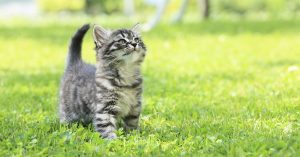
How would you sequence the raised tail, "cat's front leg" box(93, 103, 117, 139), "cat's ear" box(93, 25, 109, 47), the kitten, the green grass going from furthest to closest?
the raised tail
"cat's ear" box(93, 25, 109, 47)
the kitten
"cat's front leg" box(93, 103, 117, 139)
the green grass

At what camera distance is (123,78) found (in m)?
5.55

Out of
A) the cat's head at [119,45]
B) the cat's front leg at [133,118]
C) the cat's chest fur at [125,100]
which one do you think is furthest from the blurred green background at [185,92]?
the cat's head at [119,45]

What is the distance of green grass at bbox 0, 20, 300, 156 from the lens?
487cm

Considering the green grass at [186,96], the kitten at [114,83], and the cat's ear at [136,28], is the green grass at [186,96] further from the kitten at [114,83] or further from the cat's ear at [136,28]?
the cat's ear at [136,28]

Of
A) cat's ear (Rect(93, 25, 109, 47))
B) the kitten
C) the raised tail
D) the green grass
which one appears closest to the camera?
the green grass

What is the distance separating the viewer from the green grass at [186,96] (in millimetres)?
4867

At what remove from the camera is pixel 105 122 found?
542cm

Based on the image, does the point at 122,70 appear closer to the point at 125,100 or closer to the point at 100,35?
the point at 125,100

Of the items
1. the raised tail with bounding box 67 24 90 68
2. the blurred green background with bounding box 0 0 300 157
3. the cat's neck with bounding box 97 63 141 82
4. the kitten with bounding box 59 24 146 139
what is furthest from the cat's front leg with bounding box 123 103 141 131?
the raised tail with bounding box 67 24 90 68

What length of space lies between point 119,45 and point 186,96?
2.22 metres

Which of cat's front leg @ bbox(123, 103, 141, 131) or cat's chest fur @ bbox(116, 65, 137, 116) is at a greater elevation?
cat's chest fur @ bbox(116, 65, 137, 116)

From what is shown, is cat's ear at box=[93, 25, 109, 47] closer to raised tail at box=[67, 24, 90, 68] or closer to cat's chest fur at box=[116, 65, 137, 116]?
cat's chest fur at box=[116, 65, 137, 116]

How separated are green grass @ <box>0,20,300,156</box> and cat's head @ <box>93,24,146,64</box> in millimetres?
674

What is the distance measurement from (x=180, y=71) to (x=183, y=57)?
1624mm
